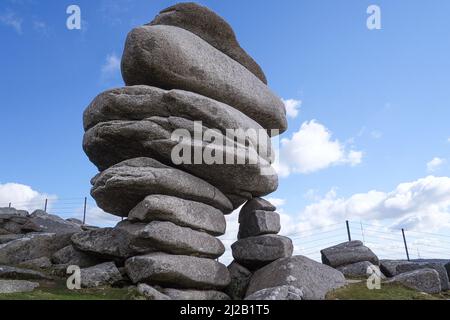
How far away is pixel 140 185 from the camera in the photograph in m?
15.5

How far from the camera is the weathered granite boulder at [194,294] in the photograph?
13752mm

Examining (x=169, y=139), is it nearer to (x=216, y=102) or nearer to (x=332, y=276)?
(x=216, y=102)

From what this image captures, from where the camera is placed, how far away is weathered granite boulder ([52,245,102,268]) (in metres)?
16.4

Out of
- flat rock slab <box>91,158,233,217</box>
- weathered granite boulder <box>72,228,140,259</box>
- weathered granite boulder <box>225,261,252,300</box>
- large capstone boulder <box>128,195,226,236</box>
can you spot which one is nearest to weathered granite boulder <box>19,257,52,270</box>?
weathered granite boulder <box>72,228,140,259</box>

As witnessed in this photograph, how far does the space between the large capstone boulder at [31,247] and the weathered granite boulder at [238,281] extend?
7497mm

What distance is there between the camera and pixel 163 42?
1688cm

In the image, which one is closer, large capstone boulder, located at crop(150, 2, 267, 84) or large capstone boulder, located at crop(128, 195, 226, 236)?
large capstone boulder, located at crop(128, 195, 226, 236)

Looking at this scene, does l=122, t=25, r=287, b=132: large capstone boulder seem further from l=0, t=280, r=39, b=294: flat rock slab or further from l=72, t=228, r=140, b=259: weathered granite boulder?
l=0, t=280, r=39, b=294: flat rock slab

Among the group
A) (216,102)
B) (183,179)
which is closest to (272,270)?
(183,179)

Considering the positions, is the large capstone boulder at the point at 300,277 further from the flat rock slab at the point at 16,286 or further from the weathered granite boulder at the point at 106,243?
the flat rock slab at the point at 16,286

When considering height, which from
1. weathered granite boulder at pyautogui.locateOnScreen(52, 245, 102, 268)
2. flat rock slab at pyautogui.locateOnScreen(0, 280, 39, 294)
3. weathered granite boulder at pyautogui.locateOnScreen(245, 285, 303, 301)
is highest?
weathered granite boulder at pyautogui.locateOnScreen(52, 245, 102, 268)

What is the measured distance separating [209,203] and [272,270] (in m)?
3.73

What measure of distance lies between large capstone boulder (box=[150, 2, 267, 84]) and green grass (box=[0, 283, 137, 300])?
40.5 ft

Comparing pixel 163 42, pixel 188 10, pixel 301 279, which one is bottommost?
pixel 301 279
